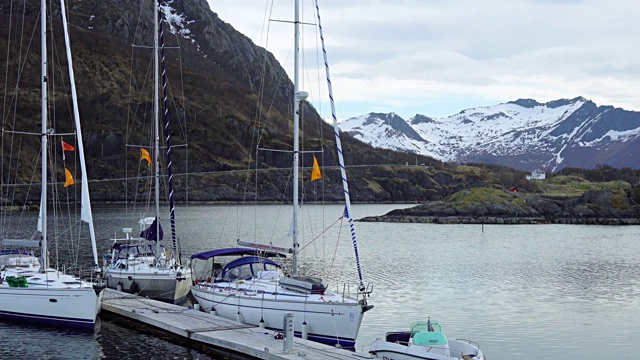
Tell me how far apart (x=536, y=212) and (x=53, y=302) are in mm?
123144

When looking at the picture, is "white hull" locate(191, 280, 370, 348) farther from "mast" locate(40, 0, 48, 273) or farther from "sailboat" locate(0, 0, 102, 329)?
"mast" locate(40, 0, 48, 273)

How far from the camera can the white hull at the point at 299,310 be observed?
93.9 ft

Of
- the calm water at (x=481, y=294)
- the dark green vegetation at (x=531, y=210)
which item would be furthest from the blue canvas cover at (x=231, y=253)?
the dark green vegetation at (x=531, y=210)

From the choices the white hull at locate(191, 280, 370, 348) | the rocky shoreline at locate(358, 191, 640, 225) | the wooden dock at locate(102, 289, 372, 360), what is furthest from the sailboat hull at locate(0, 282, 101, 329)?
the rocky shoreline at locate(358, 191, 640, 225)

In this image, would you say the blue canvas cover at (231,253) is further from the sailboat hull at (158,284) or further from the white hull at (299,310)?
the white hull at (299,310)

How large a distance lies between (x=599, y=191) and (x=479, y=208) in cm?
2554

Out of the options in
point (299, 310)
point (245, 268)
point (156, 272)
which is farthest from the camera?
point (156, 272)

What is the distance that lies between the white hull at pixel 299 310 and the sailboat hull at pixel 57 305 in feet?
18.1

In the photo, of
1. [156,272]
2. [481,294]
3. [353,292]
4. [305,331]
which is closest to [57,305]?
[156,272]

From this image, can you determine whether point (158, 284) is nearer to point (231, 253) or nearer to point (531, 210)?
point (231, 253)

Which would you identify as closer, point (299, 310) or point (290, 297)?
point (299, 310)

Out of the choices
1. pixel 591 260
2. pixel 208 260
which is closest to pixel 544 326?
pixel 208 260

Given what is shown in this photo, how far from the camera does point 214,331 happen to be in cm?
3014

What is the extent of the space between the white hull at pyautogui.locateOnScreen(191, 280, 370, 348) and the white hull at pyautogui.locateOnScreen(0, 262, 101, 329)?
18.4ft
